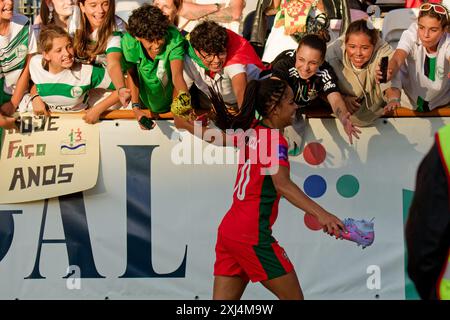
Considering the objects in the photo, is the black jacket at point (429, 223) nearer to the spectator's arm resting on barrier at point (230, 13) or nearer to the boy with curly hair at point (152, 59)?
the boy with curly hair at point (152, 59)

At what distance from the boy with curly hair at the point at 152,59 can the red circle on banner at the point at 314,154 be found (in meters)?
1.08

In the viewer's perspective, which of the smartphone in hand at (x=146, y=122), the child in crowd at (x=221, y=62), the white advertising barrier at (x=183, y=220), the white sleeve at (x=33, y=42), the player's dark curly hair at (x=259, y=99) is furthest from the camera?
the white sleeve at (x=33, y=42)

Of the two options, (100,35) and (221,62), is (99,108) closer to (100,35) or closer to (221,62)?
(100,35)

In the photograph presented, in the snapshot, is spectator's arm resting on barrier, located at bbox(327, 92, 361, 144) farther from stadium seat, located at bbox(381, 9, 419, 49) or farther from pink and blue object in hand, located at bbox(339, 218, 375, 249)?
pink and blue object in hand, located at bbox(339, 218, 375, 249)

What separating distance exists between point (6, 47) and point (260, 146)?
8.80ft

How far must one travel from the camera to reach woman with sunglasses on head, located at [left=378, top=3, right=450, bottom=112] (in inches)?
271

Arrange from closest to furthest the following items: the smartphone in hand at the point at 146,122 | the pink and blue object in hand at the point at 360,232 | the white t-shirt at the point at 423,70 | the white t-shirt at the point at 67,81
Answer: the pink and blue object in hand at the point at 360,232 < the white t-shirt at the point at 423,70 < the smartphone in hand at the point at 146,122 < the white t-shirt at the point at 67,81

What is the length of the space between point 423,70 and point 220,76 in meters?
1.44

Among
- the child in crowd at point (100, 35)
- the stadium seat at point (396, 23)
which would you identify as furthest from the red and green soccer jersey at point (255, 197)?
the stadium seat at point (396, 23)

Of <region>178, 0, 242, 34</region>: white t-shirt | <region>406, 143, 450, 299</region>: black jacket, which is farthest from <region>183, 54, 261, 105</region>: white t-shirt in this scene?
<region>406, 143, 450, 299</region>: black jacket

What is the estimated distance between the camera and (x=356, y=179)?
24.2ft

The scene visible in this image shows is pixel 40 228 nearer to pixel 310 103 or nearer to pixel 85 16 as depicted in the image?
pixel 85 16

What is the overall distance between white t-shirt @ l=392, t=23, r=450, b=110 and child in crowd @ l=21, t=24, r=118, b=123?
2.12 m

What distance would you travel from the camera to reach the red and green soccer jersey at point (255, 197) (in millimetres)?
5730
